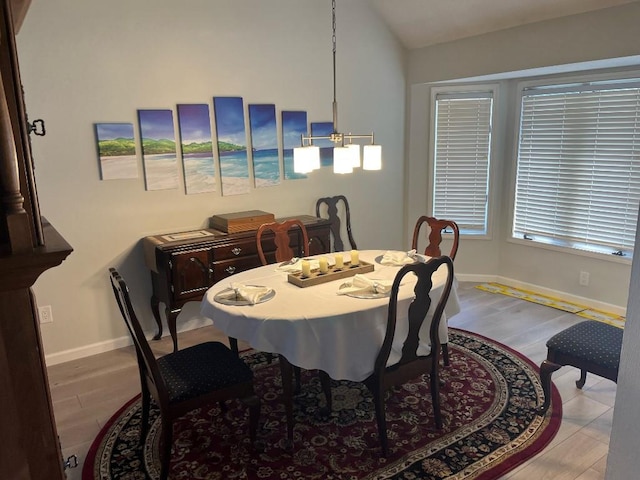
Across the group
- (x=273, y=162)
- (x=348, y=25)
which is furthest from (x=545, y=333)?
(x=348, y=25)

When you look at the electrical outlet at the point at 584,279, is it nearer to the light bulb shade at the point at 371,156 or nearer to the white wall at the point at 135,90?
the white wall at the point at 135,90

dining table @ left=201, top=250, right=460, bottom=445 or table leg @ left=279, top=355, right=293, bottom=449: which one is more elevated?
dining table @ left=201, top=250, right=460, bottom=445

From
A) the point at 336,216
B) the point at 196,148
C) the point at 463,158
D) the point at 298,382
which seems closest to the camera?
the point at 298,382

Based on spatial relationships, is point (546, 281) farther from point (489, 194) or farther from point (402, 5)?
point (402, 5)

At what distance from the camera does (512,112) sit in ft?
15.8

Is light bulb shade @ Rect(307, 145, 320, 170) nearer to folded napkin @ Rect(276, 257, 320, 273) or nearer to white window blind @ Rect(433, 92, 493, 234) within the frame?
folded napkin @ Rect(276, 257, 320, 273)

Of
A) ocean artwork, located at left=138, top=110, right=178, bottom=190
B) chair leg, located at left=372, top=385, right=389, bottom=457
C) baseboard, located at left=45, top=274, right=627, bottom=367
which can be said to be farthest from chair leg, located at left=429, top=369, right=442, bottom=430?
ocean artwork, located at left=138, top=110, right=178, bottom=190

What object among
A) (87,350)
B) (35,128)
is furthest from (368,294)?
(87,350)

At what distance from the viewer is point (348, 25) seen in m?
4.59

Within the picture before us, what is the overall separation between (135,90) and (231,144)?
84 cm

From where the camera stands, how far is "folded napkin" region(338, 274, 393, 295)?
8.51 feet

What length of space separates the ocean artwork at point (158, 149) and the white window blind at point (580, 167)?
3.33m

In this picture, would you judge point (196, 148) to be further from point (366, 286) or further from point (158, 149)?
point (366, 286)

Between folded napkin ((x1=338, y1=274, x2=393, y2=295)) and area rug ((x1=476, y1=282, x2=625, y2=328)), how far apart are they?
Answer: 2.43 meters
